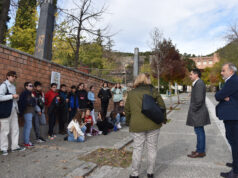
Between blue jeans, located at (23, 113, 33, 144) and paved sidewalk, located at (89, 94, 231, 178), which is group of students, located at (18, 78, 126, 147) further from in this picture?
paved sidewalk, located at (89, 94, 231, 178)

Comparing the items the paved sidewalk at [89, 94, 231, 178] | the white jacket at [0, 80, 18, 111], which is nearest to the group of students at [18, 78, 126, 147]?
the white jacket at [0, 80, 18, 111]

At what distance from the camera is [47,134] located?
275 inches

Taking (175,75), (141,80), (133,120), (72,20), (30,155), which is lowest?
(30,155)

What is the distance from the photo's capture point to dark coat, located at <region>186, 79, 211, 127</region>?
4.65m

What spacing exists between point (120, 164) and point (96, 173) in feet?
2.09

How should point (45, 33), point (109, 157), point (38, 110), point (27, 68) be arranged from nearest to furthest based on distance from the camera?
point (109, 157)
point (38, 110)
point (27, 68)
point (45, 33)

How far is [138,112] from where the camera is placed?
3.35m

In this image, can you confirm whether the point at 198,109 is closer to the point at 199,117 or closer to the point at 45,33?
the point at 199,117

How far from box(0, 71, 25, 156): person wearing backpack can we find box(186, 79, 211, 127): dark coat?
406 centimetres

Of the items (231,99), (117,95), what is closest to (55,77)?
(117,95)

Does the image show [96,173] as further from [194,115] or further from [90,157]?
[194,115]

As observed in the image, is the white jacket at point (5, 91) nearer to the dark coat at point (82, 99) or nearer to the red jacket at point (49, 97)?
the red jacket at point (49, 97)

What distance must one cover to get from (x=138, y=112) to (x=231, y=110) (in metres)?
1.58

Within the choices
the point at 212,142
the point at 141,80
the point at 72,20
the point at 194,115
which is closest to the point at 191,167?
the point at 194,115
